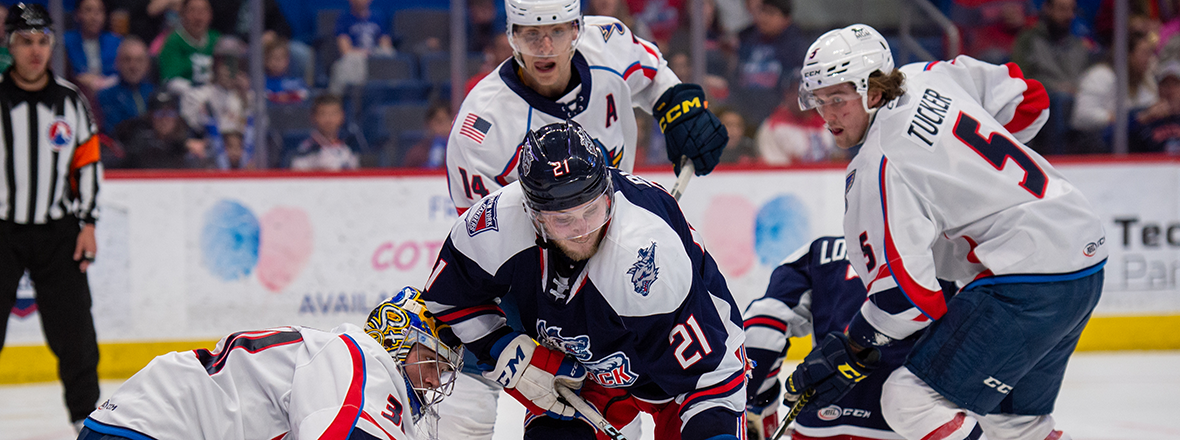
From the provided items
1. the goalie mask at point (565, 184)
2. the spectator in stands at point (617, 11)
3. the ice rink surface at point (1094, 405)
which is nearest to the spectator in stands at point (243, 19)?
the spectator in stands at point (617, 11)

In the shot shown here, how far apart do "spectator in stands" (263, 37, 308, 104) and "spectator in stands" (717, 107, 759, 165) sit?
2.15 meters

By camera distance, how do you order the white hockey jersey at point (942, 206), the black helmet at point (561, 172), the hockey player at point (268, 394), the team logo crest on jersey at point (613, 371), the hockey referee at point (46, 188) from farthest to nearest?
1. the hockey referee at point (46, 188)
2. the white hockey jersey at point (942, 206)
3. the team logo crest on jersey at point (613, 371)
4. the black helmet at point (561, 172)
5. the hockey player at point (268, 394)

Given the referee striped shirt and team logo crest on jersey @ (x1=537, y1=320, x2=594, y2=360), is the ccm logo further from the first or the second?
the referee striped shirt

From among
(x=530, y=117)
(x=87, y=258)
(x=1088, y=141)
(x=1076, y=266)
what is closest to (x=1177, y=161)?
(x=1088, y=141)

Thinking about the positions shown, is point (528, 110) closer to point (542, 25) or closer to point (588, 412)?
point (542, 25)

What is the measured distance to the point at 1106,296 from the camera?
16.4 ft

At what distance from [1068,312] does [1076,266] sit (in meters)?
0.11

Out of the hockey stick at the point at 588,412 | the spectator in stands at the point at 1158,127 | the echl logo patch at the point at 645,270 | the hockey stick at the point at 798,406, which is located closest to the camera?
the echl logo patch at the point at 645,270

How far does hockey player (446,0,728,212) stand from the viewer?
244cm

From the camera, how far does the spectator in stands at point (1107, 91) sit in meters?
5.41

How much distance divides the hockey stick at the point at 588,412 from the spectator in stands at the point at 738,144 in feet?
10.9

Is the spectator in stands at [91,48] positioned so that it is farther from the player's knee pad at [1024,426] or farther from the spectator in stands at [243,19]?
the player's knee pad at [1024,426]

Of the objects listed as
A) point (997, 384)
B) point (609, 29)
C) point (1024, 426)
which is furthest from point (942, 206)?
point (609, 29)

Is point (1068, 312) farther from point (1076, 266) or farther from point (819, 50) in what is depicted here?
point (819, 50)
